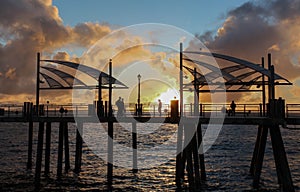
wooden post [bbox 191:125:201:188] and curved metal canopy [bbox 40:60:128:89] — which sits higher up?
curved metal canopy [bbox 40:60:128:89]

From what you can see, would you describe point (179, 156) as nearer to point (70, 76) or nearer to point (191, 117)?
point (191, 117)

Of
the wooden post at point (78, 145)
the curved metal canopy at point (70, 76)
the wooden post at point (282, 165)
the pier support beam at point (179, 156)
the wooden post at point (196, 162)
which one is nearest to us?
the wooden post at point (282, 165)

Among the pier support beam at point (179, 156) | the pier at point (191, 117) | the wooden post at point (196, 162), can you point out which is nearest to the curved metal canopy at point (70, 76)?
the pier at point (191, 117)

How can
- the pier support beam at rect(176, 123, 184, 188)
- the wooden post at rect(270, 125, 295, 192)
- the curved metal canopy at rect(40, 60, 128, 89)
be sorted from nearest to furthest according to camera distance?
the wooden post at rect(270, 125, 295, 192), the pier support beam at rect(176, 123, 184, 188), the curved metal canopy at rect(40, 60, 128, 89)

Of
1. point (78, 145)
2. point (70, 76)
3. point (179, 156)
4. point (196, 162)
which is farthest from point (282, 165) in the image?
point (70, 76)

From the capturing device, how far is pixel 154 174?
29562 millimetres

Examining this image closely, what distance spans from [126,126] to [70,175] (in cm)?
11404

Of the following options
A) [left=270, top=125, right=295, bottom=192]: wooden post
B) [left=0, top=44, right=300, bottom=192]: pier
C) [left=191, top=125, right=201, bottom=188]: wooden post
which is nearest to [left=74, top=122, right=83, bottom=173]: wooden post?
[left=0, top=44, right=300, bottom=192]: pier

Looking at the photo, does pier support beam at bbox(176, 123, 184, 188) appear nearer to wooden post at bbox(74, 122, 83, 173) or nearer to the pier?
the pier

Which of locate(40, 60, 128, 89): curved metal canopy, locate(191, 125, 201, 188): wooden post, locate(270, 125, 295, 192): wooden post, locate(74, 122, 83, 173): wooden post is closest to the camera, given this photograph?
locate(270, 125, 295, 192): wooden post

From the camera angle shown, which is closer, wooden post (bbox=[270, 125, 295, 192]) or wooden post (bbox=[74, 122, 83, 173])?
wooden post (bbox=[270, 125, 295, 192])

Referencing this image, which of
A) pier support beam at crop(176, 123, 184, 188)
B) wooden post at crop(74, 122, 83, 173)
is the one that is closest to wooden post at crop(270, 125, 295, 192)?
pier support beam at crop(176, 123, 184, 188)

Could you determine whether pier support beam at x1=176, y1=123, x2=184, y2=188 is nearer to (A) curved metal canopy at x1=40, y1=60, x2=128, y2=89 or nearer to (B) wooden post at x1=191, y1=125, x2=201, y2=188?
(B) wooden post at x1=191, y1=125, x2=201, y2=188

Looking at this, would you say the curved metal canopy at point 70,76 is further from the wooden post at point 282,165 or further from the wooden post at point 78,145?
the wooden post at point 282,165
